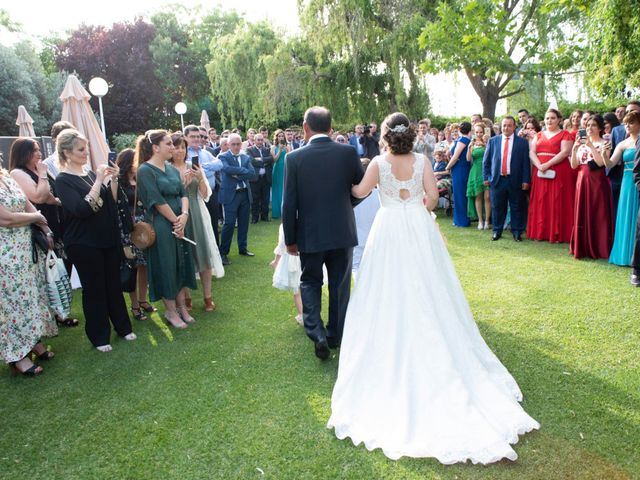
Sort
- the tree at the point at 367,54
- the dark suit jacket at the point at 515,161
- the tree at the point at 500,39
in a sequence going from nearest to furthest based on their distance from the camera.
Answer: the dark suit jacket at the point at 515,161 < the tree at the point at 500,39 < the tree at the point at 367,54

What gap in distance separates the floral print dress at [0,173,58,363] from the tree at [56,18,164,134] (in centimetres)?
3256

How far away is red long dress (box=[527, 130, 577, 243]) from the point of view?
8.47 meters

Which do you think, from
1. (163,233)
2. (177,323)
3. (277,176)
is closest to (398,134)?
(163,233)

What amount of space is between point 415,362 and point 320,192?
5.27ft

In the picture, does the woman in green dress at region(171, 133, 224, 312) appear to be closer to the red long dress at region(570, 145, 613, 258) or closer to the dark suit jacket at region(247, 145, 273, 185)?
the red long dress at region(570, 145, 613, 258)

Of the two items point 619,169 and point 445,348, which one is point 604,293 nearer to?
point 619,169

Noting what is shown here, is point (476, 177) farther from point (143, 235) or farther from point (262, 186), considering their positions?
point (143, 235)

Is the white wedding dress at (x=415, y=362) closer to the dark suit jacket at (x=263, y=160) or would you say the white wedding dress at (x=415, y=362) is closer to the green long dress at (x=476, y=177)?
the green long dress at (x=476, y=177)

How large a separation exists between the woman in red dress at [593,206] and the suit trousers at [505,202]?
4.77 ft

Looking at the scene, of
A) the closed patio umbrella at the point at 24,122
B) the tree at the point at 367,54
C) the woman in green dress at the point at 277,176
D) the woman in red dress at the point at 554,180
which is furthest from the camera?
the tree at the point at 367,54

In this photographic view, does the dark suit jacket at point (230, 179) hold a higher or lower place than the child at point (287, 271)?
higher

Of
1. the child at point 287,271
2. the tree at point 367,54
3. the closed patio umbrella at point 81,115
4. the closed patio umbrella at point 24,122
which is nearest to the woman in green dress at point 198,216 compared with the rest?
the child at point 287,271

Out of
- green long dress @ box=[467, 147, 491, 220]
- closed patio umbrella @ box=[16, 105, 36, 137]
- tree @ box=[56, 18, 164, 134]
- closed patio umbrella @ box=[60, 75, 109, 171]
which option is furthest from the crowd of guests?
tree @ box=[56, 18, 164, 134]

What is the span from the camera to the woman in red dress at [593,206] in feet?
24.0
